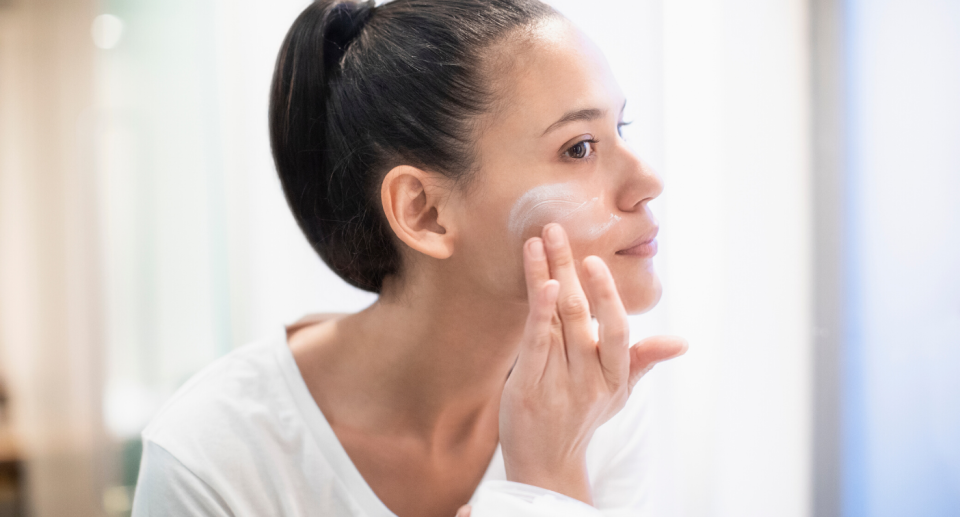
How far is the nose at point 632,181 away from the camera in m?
0.66

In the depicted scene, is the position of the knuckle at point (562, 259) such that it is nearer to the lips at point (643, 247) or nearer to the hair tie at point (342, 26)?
the lips at point (643, 247)

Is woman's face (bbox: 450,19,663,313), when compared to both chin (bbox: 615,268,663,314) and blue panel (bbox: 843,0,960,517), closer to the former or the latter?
chin (bbox: 615,268,663,314)

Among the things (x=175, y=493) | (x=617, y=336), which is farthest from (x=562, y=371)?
(x=175, y=493)

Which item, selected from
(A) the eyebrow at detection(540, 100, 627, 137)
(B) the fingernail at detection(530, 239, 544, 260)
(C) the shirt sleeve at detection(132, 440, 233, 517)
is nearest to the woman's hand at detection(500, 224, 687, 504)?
(B) the fingernail at detection(530, 239, 544, 260)

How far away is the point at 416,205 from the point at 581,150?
20 centimetres

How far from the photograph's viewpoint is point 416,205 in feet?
2.38

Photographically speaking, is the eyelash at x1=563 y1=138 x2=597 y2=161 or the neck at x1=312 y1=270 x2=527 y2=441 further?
the neck at x1=312 y1=270 x2=527 y2=441

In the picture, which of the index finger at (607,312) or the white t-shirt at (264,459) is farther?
the white t-shirt at (264,459)

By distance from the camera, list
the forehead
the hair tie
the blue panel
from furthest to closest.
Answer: the hair tie
the forehead
the blue panel

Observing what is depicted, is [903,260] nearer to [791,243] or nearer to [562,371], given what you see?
[791,243]

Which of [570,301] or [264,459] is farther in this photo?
[264,459]

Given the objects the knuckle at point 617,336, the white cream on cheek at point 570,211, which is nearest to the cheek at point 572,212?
the white cream on cheek at point 570,211

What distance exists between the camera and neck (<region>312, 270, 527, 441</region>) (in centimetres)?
81

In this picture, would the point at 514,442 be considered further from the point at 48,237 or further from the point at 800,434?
the point at 48,237
